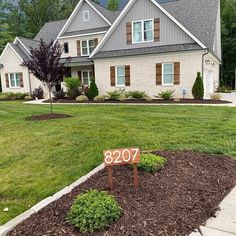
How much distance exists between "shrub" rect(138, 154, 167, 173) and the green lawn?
46.2 inches

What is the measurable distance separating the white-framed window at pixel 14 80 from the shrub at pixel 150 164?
22900mm

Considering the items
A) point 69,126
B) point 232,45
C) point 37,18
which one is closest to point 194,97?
point 69,126

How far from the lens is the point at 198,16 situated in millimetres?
20359

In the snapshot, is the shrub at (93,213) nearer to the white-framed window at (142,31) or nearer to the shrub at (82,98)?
the shrub at (82,98)

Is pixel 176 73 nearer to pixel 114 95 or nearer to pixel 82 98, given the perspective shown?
pixel 114 95

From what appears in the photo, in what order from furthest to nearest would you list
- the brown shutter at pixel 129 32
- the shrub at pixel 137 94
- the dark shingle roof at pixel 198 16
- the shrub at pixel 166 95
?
the brown shutter at pixel 129 32
the dark shingle roof at pixel 198 16
the shrub at pixel 137 94
the shrub at pixel 166 95

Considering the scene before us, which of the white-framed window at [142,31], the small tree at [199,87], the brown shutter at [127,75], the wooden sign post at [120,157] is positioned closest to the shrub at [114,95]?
the brown shutter at [127,75]

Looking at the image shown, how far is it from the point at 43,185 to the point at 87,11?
2210 centimetres

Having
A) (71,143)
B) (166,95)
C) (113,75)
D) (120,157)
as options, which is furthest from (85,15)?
(120,157)

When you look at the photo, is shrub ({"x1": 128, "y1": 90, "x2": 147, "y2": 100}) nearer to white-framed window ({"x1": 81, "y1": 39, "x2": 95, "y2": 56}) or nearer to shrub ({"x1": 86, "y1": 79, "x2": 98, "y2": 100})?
shrub ({"x1": 86, "y1": 79, "x2": 98, "y2": 100})

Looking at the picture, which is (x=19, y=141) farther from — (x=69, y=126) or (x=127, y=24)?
(x=127, y=24)

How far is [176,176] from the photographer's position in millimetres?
4387

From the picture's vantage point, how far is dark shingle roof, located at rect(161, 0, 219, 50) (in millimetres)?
19062

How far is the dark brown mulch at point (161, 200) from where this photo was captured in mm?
3092
